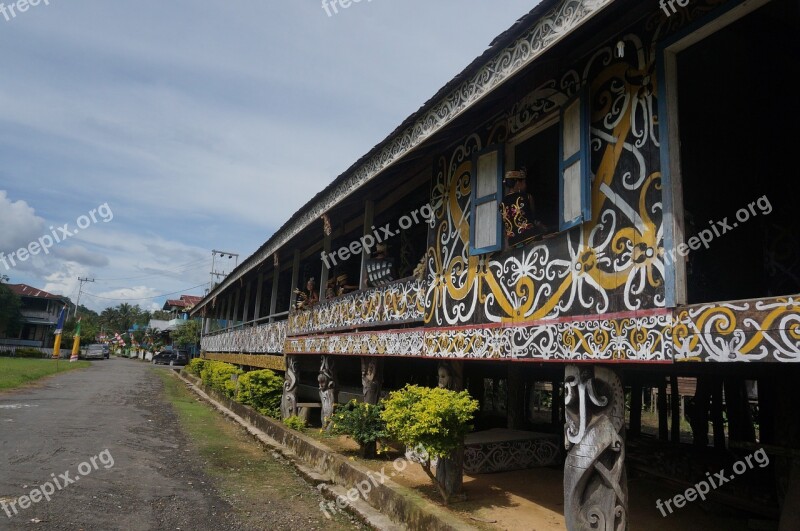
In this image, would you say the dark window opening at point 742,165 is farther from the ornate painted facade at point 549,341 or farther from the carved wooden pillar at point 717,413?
the carved wooden pillar at point 717,413

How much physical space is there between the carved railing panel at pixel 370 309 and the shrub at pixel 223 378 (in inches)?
300

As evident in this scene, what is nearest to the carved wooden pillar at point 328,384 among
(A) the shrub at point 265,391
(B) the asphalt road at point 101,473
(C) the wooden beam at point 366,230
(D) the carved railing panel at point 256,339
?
(C) the wooden beam at point 366,230

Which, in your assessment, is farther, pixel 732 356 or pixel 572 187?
pixel 572 187

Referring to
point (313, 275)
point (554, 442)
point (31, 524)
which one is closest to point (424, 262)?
point (554, 442)

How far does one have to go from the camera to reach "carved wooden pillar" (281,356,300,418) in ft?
39.1

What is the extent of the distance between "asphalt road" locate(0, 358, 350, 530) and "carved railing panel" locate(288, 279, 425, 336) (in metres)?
3.15

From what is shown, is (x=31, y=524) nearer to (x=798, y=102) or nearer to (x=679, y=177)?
(x=679, y=177)

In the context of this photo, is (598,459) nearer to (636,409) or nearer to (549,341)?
(549,341)

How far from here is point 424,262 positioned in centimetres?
691

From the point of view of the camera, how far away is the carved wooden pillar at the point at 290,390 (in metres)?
11.9

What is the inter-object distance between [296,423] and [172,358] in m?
43.5

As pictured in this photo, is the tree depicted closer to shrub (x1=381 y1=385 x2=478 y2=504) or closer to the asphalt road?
the asphalt road

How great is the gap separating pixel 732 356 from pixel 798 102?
3.68 m

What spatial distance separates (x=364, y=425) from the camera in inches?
319
